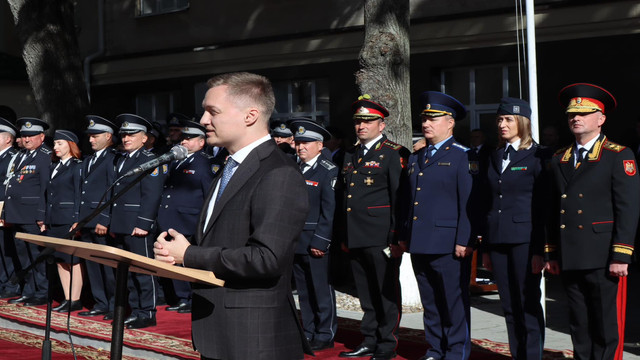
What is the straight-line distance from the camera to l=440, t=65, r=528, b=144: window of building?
14062 mm

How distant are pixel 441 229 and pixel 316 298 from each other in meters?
1.61

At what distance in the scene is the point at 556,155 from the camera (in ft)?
19.5

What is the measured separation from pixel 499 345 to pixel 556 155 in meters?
2.05

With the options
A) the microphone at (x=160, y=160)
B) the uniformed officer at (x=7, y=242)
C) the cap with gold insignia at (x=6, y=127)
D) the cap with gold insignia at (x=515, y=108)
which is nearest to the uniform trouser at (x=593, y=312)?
the cap with gold insignia at (x=515, y=108)

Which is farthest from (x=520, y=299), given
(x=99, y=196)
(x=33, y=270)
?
(x=33, y=270)

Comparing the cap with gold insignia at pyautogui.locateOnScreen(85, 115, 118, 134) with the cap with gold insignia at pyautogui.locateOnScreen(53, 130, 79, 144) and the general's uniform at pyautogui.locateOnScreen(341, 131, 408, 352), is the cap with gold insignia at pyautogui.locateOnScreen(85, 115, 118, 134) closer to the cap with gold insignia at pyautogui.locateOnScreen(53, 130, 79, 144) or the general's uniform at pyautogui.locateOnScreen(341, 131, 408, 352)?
the cap with gold insignia at pyautogui.locateOnScreen(53, 130, 79, 144)

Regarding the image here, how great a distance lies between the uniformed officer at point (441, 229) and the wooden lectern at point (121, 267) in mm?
3421

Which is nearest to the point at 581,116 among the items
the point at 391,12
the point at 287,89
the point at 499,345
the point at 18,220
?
the point at 499,345

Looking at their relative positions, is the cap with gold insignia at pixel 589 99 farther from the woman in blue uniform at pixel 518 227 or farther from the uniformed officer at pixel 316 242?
the uniformed officer at pixel 316 242

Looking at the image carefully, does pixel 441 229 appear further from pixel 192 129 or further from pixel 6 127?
pixel 6 127

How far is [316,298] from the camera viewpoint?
25.0 feet

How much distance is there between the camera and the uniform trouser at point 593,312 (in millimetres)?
5645

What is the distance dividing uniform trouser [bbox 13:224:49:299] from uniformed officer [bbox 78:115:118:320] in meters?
1.24

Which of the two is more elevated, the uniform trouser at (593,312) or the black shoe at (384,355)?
the uniform trouser at (593,312)
